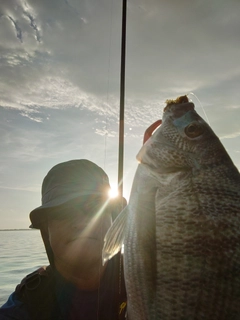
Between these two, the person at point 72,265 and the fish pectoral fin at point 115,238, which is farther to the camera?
the person at point 72,265

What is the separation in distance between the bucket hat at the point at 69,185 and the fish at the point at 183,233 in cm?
162

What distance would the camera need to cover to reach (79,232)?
3.45 m

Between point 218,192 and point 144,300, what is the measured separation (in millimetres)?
797

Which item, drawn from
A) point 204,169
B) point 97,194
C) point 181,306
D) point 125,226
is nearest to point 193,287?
point 181,306

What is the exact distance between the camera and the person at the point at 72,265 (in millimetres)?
3406

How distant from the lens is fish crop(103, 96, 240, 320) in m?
1.68

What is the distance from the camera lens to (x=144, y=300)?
70.7 inches

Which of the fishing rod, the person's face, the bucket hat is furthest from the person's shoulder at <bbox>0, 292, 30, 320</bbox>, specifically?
the fishing rod

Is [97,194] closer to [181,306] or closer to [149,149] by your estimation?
[149,149]

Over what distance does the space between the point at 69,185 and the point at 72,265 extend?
99cm

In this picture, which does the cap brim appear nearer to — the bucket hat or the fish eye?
the bucket hat

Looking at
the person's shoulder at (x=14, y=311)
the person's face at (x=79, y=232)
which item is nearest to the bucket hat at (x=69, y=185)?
the person's face at (x=79, y=232)

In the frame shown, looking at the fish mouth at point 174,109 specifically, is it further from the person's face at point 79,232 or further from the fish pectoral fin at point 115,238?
the person's face at point 79,232

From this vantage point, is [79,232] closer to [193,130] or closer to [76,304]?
[76,304]
